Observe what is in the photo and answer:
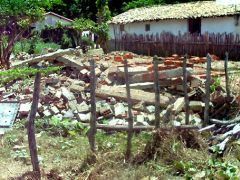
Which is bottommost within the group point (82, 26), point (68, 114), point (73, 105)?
point (68, 114)

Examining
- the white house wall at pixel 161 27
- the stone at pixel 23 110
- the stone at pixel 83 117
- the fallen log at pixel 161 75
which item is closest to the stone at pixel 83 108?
the stone at pixel 83 117

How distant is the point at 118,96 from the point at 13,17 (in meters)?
7.78

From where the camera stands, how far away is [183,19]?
2278cm

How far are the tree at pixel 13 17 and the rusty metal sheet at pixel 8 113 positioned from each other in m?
4.84

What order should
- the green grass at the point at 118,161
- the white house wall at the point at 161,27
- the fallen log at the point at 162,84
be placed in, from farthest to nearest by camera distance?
the white house wall at the point at 161,27 < the fallen log at the point at 162,84 < the green grass at the point at 118,161

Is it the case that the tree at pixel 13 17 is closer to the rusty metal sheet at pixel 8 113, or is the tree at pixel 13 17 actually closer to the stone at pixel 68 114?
the rusty metal sheet at pixel 8 113

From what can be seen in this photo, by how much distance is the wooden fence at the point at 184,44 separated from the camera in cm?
1880

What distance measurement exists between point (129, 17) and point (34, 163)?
69.8 feet

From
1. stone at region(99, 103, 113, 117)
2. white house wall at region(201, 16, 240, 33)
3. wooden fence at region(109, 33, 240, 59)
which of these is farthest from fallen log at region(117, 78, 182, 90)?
white house wall at region(201, 16, 240, 33)

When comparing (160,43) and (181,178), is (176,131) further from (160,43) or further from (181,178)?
(160,43)

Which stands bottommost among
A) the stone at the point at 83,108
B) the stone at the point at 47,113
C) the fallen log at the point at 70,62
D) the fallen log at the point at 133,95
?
the stone at the point at 47,113

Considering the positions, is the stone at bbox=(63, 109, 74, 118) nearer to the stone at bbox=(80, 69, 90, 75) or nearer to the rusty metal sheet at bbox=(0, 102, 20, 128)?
the rusty metal sheet at bbox=(0, 102, 20, 128)

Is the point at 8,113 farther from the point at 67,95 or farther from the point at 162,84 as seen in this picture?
the point at 162,84

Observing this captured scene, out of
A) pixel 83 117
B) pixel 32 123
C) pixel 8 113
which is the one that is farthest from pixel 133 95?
pixel 32 123
